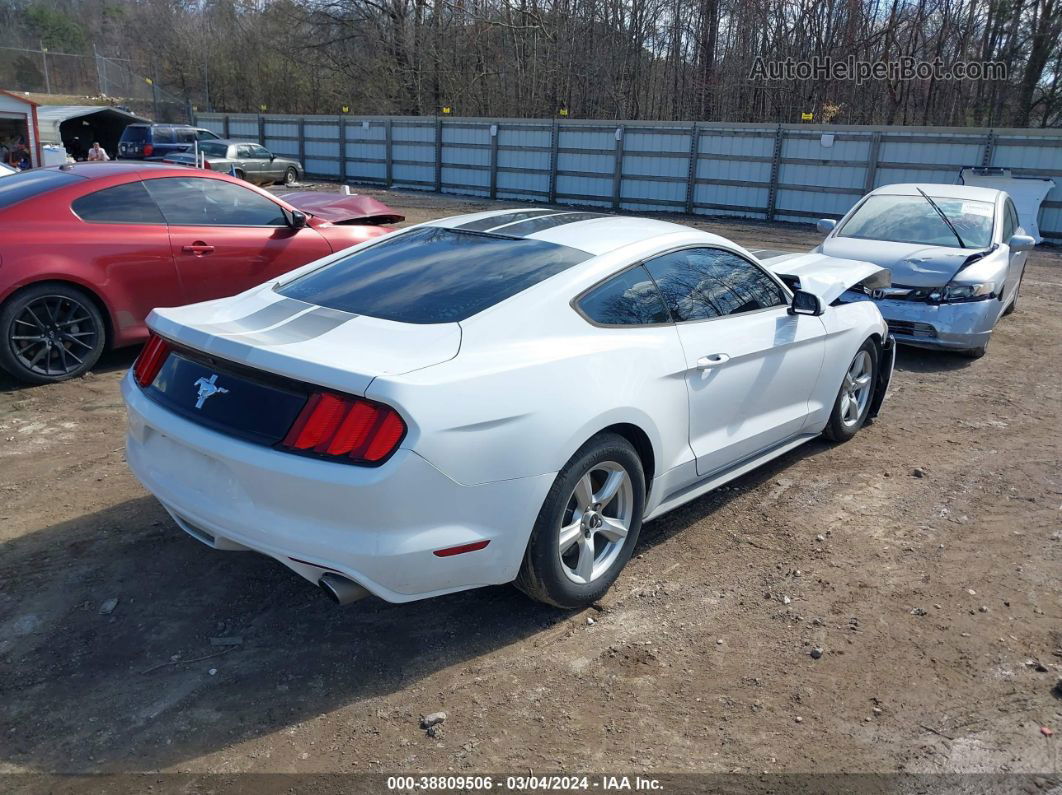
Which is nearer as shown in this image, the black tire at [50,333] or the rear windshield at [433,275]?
the rear windshield at [433,275]

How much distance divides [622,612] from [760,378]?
4.79 feet

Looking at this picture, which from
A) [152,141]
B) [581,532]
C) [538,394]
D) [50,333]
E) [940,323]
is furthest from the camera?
[152,141]

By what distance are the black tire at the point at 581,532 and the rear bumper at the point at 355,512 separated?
89mm

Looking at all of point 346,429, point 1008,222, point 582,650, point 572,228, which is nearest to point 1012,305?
point 1008,222

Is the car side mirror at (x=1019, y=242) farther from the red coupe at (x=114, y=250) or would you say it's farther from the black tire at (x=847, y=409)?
the red coupe at (x=114, y=250)

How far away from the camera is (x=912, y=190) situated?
30.8ft

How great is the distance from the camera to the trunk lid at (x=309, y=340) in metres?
2.78

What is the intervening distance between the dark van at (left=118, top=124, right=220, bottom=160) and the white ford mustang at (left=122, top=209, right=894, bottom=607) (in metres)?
23.3

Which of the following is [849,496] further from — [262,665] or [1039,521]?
[262,665]

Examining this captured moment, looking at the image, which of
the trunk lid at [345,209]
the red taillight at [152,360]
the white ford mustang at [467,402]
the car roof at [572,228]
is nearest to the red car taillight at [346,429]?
the white ford mustang at [467,402]

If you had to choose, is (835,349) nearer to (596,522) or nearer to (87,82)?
(596,522)

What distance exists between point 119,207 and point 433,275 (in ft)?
12.9

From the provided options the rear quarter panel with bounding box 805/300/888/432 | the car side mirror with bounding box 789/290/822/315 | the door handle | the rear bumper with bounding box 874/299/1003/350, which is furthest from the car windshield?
the door handle

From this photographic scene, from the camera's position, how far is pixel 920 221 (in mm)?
8805
